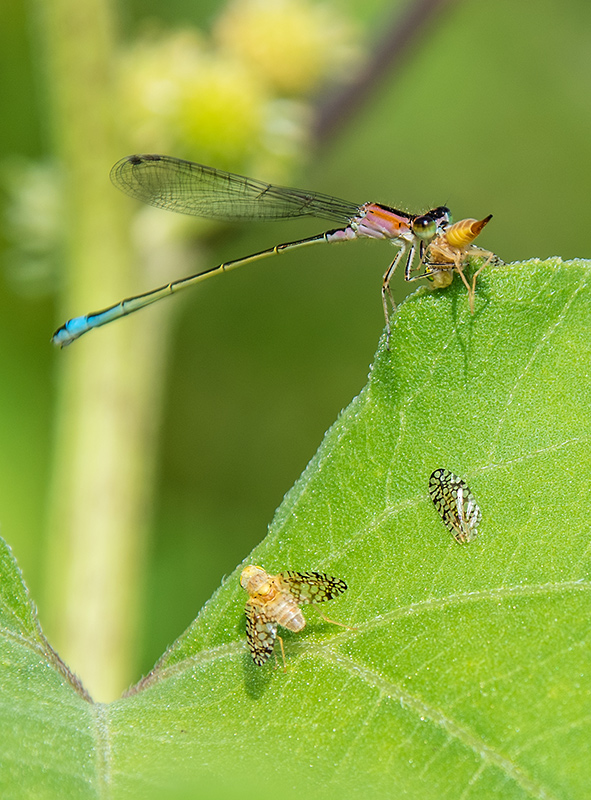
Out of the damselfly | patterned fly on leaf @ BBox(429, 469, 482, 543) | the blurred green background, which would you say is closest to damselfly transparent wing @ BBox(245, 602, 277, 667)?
patterned fly on leaf @ BBox(429, 469, 482, 543)

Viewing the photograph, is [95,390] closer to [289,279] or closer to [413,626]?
[289,279]

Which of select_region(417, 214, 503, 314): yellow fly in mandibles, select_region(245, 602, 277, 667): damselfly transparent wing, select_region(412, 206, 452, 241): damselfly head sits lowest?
select_region(245, 602, 277, 667): damselfly transparent wing

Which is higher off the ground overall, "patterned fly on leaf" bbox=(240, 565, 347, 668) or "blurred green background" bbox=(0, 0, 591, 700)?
"blurred green background" bbox=(0, 0, 591, 700)

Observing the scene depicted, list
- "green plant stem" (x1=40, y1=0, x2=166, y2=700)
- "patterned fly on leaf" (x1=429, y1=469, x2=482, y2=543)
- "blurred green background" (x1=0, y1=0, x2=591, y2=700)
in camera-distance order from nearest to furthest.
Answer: "patterned fly on leaf" (x1=429, y1=469, x2=482, y2=543) → "green plant stem" (x1=40, y1=0, x2=166, y2=700) → "blurred green background" (x1=0, y1=0, x2=591, y2=700)

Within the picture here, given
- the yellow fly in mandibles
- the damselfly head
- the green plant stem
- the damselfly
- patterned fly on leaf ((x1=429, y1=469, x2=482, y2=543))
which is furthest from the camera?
the damselfly

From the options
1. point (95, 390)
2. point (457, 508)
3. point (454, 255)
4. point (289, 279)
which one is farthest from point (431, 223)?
point (289, 279)

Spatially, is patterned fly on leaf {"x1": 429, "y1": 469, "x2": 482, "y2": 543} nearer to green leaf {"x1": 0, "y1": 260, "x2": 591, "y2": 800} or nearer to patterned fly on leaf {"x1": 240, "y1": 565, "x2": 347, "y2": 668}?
green leaf {"x1": 0, "y1": 260, "x2": 591, "y2": 800}

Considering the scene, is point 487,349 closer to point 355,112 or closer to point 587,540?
point 587,540
